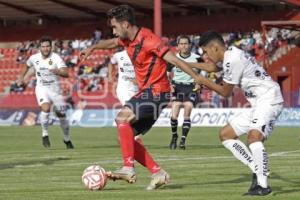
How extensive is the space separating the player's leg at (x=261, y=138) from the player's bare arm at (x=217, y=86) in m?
0.61

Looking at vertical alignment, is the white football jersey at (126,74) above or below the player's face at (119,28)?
below

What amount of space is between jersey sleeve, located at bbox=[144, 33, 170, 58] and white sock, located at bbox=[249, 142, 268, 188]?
173cm

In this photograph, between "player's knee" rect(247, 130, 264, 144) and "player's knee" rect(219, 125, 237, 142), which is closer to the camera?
"player's knee" rect(247, 130, 264, 144)

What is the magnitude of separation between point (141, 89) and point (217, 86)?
4.89 feet

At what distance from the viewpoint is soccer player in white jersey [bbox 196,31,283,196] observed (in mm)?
10977

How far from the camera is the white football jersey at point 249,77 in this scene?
11.0 meters

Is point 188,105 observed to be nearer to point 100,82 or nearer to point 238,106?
point 238,106

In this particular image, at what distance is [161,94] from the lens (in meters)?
11.9

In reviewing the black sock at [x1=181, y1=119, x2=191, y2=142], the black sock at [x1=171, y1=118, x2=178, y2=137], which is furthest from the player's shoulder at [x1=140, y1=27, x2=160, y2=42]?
the black sock at [x1=171, y1=118, x2=178, y2=137]

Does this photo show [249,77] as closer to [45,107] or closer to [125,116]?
[125,116]

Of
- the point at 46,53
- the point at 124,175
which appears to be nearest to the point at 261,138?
the point at 124,175

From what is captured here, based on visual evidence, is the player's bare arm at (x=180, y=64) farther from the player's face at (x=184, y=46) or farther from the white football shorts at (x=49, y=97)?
the white football shorts at (x=49, y=97)

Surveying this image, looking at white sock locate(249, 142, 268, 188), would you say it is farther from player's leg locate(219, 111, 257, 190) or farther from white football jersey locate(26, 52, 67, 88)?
white football jersey locate(26, 52, 67, 88)

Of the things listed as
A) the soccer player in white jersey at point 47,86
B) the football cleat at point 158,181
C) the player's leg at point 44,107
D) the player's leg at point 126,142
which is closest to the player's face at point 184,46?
the soccer player in white jersey at point 47,86
